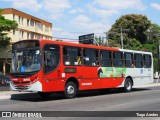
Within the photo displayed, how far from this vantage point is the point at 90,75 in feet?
69.3

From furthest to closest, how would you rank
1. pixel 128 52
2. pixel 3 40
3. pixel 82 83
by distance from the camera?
pixel 3 40
pixel 128 52
pixel 82 83

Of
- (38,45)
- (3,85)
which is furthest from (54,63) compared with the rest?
(3,85)

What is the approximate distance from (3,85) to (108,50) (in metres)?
8.15

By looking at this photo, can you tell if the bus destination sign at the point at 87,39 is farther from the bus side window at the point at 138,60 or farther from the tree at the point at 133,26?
the bus side window at the point at 138,60

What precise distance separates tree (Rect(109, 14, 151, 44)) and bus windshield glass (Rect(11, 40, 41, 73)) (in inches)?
2106

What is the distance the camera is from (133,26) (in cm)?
7250

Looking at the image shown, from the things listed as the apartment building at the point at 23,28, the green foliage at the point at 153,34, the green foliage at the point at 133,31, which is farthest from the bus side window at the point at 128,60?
the green foliage at the point at 153,34

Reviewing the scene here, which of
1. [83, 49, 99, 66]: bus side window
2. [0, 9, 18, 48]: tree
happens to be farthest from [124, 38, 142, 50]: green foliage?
[83, 49, 99, 66]: bus side window

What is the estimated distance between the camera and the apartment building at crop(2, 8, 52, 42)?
57.2 meters

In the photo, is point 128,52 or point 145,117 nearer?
point 145,117

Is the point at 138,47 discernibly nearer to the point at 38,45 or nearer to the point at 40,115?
the point at 38,45

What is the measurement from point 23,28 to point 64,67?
44268 millimetres

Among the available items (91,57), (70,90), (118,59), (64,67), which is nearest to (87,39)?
(118,59)

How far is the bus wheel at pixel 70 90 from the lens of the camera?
63.3ft
